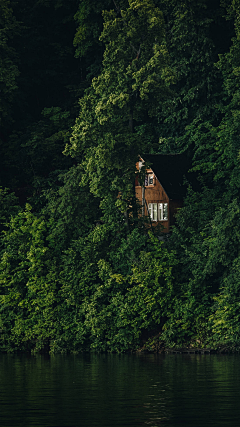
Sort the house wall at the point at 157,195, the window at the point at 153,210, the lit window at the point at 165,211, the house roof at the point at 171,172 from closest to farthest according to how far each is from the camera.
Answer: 1. the house roof at the point at 171,172
2. the lit window at the point at 165,211
3. the house wall at the point at 157,195
4. the window at the point at 153,210

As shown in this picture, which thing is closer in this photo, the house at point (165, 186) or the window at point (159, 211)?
the house at point (165, 186)

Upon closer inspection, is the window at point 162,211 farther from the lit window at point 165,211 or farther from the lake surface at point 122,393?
the lake surface at point 122,393

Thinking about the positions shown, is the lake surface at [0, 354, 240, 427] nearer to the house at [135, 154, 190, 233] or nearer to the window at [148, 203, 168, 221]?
the house at [135, 154, 190, 233]

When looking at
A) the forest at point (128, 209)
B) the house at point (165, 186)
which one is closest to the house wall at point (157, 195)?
the house at point (165, 186)

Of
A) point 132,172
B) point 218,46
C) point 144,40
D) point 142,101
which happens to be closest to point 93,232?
point 132,172

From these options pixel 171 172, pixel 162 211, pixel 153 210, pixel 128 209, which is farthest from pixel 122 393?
pixel 153 210

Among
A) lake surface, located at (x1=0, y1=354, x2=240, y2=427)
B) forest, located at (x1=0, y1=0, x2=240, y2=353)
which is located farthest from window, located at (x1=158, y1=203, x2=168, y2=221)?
lake surface, located at (x1=0, y1=354, x2=240, y2=427)

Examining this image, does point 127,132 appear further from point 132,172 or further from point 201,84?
point 201,84
